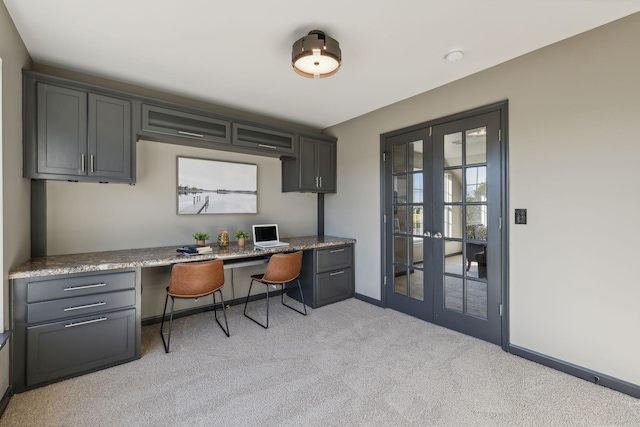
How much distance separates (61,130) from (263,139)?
191 centimetres

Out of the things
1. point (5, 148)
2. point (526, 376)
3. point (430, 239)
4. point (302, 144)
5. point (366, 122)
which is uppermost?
point (366, 122)

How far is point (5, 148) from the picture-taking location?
187 centimetres

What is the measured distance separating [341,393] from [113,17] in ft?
9.78

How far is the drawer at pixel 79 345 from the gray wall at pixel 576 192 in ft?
10.9

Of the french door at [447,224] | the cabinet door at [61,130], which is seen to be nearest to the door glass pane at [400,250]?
the french door at [447,224]

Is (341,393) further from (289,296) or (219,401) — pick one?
(289,296)

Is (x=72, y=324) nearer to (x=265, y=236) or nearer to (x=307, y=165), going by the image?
(x=265, y=236)

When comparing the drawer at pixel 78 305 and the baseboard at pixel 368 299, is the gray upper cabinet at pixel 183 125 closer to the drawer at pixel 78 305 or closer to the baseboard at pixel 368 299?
the drawer at pixel 78 305

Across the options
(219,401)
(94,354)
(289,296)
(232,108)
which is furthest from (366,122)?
(94,354)

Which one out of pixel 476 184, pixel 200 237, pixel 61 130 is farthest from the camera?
pixel 200 237

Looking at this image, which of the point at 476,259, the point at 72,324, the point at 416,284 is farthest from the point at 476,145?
the point at 72,324

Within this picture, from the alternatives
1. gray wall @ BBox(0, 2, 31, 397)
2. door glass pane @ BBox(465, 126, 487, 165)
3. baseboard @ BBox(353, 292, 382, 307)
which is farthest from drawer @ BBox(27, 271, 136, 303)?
door glass pane @ BBox(465, 126, 487, 165)

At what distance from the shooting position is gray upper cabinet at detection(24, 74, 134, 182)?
2277 mm

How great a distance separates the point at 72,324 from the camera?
2150mm
